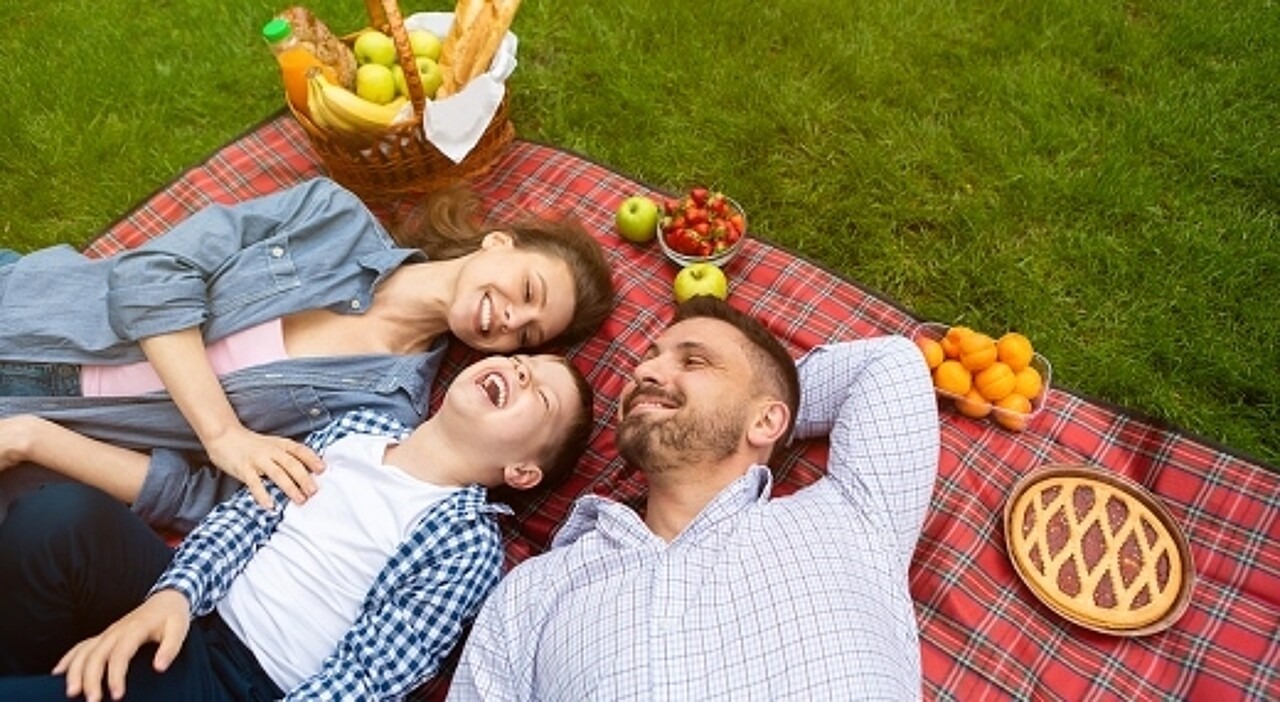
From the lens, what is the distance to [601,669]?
256cm

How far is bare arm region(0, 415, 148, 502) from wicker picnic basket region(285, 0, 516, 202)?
4.72 ft

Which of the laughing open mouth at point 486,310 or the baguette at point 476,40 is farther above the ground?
the baguette at point 476,40

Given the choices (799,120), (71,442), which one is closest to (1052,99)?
(799,120)

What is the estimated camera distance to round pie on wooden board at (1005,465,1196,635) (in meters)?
→ 3.04

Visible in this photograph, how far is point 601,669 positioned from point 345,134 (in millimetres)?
2441

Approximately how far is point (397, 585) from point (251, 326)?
1.13 m

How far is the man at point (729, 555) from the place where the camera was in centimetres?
254

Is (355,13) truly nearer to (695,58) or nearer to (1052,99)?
(695,58)

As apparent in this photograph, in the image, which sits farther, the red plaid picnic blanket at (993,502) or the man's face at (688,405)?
the red plaid picnic blanket at (993,502)

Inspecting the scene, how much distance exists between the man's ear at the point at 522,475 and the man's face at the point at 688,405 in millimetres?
405

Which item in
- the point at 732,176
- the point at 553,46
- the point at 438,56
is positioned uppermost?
the point at 438,56

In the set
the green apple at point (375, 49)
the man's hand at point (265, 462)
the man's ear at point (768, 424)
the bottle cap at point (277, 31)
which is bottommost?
the man's hand at point (265, 462)

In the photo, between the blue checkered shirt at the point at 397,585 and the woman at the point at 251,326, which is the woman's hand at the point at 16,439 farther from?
the blue checkered shirt at the point at 397,585

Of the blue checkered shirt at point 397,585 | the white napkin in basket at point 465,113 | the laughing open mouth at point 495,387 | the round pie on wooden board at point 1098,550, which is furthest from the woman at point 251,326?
Result: the round pie on wooden board at point 1098,550
